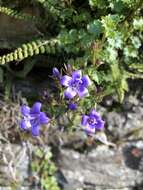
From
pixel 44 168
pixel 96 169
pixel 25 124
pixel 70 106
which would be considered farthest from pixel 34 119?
pixel 96 169

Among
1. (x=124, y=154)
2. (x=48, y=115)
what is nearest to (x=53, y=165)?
(x=124, y=154)

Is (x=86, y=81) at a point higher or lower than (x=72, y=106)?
higher

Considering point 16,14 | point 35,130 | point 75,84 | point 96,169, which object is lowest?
point 96,169

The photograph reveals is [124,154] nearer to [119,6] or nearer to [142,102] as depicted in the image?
[142,102]

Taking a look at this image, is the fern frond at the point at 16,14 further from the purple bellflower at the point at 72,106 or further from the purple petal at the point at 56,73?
the purple bellflower at the point at 72,106

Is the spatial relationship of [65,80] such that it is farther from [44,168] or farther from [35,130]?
[44,168]

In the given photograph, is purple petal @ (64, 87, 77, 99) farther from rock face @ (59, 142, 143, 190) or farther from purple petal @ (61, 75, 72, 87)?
rock face @ (59, 142, 143, 190)

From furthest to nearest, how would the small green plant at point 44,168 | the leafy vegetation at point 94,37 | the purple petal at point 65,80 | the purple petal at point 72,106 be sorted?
the small green plant at point 44,168 < the leafy vegetation at point 94,37 < the purple petal at point 72,106 < the purple petal at point 65,80

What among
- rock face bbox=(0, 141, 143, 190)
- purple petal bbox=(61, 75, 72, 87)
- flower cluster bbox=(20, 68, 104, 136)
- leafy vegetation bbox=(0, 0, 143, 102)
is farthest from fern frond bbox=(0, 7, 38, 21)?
rock face bbox=(0, 141, 143, 190)

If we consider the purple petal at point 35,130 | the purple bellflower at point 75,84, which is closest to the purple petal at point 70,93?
the purple bellflower at point 75,84
